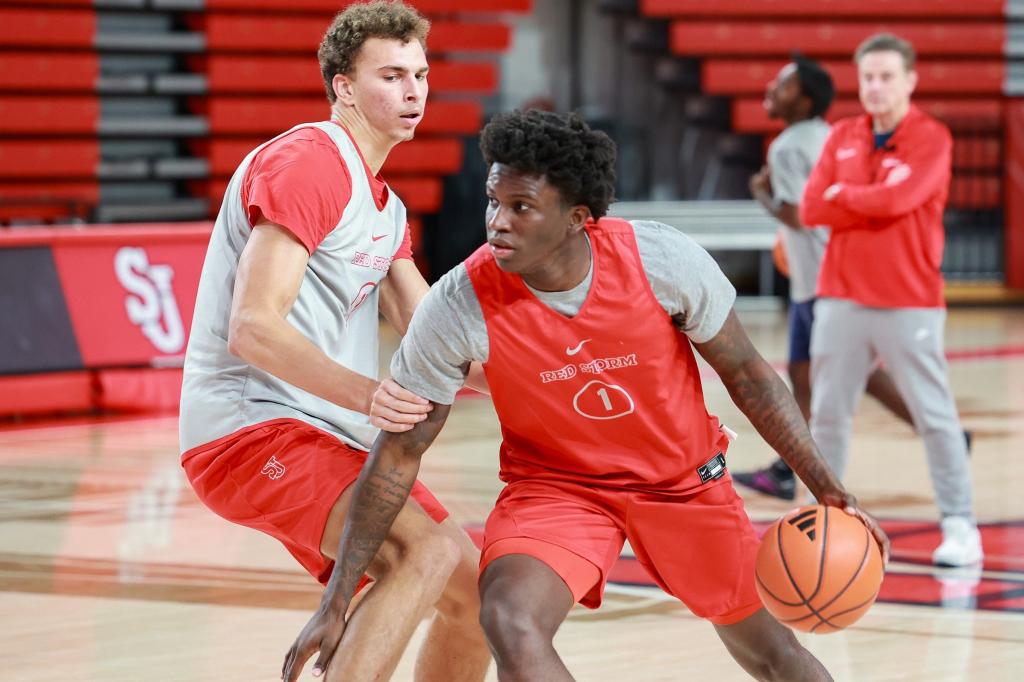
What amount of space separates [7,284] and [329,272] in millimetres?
5789

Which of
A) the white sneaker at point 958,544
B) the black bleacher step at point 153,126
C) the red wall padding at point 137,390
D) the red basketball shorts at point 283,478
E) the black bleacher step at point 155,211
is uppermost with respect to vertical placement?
the red basketball shorts at point 283,478

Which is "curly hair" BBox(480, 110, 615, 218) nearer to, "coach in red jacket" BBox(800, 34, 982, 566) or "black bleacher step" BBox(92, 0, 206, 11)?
"coach in red jacket" BBox(800, 34, 982, 566)

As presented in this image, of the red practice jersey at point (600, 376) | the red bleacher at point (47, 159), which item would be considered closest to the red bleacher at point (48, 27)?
the red bleacher at point (47, 159)

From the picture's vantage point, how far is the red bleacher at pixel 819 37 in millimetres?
15688

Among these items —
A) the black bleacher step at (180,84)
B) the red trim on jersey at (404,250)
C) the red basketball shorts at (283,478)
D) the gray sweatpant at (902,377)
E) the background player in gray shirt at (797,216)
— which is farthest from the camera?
the black bleacher step at (180,84)

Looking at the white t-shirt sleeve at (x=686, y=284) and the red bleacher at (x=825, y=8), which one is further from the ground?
the red bleacher at (x=825, y=8)

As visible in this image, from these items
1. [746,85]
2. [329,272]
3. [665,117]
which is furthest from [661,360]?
[665,117]

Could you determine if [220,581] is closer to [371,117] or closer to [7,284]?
[371,117]

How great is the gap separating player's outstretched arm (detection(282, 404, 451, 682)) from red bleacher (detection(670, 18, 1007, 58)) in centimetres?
1292

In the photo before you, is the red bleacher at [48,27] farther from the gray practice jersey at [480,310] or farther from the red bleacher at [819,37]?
the gray practice jersey at [480,310]

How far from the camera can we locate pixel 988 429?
8617mm

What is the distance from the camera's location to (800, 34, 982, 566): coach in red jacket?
18.6ft

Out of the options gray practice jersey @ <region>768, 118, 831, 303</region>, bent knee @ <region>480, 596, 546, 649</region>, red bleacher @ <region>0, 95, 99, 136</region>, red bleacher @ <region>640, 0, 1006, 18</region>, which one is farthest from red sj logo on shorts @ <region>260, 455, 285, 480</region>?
red bleacher @ <region>640, 0, 1006, 18</region>

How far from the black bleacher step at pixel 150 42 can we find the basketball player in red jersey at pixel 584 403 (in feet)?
37.7
